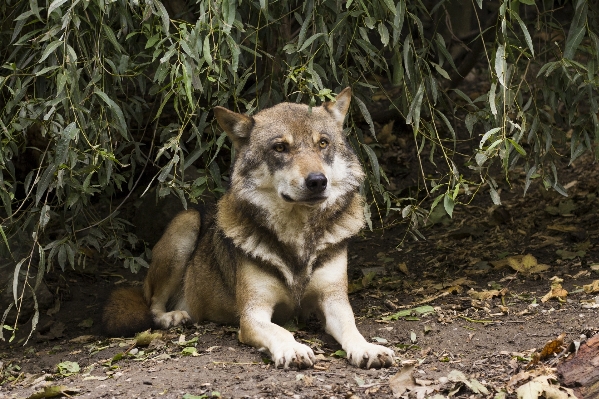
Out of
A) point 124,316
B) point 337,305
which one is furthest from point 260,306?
point 124,316

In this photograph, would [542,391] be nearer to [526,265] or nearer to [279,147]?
[279,147]

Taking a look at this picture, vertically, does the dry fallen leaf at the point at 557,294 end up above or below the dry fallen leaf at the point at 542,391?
below

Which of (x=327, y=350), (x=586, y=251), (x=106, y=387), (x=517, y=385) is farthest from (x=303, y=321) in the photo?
(x=586, y=251)

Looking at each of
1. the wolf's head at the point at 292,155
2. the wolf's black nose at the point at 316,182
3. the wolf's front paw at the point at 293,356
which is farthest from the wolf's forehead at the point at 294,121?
the wolf's front paw at the point at 293,356

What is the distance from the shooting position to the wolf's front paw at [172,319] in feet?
20.5

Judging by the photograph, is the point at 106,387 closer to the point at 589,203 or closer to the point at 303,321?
the point at 303,321

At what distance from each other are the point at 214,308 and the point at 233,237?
0.91 m

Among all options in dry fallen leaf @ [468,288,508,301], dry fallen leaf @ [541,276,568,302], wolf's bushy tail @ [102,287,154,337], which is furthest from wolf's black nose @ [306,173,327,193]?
wolf's bushy tail @ [102,287,154,337]

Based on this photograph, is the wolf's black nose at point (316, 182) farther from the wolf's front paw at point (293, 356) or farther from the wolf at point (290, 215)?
the wolf's front paw at point (293, 356)

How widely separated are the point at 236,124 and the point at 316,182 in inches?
35.6

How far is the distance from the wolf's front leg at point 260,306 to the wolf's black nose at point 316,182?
31.6 inches

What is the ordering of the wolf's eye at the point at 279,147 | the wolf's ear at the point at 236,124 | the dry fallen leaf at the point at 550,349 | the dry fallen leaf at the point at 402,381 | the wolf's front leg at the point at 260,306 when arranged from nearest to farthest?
1. the dry fallen leaf at the point at 402,381
2. the dry fallen leaf at the point at 550,349
3. the wolf's front leg at the point at 260,306
4. the wolf's eye at the point at 279,147
5. the wolf's ear at the point at 236,124

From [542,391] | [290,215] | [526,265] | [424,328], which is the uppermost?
[290,215]

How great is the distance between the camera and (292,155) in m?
5.19
